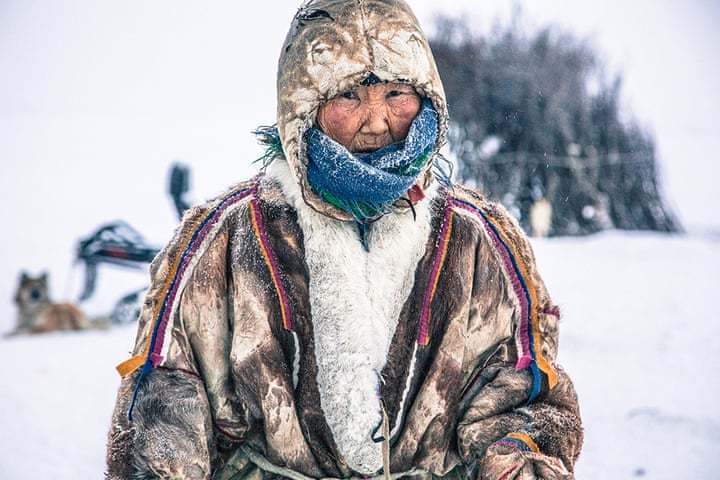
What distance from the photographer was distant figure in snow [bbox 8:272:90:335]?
680 centimetres

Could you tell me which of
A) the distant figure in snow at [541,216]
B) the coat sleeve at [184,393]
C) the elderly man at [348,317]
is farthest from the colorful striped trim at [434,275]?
the distant figure in snow at [541,216]

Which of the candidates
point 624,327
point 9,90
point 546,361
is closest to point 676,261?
point 624,327

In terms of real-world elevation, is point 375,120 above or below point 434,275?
above

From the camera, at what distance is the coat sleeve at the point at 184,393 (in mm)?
1707

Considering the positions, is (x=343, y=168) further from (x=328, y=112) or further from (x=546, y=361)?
(x=546, y=361)

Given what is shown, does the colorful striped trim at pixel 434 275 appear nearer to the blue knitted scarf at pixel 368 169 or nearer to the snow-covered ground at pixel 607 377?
the blue knitted scarf at pixel 368 169

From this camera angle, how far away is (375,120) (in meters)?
1.76

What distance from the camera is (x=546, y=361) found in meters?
1.82

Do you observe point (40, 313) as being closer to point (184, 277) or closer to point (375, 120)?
point (184, 277)

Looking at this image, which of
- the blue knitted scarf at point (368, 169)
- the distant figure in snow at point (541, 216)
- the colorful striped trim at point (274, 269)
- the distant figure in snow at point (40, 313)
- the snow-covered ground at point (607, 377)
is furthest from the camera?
the distant figure in snow at point (541, 216)

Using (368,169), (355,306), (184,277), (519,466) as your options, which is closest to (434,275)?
(355,306)

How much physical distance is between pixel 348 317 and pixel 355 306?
1.1 inches

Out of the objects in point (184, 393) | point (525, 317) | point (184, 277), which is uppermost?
point (184, 277)

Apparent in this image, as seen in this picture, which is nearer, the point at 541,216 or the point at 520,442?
the point at 520,442
